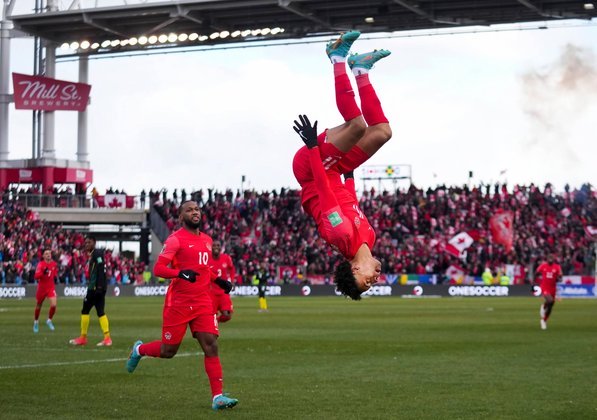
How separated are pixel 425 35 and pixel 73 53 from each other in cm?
2693

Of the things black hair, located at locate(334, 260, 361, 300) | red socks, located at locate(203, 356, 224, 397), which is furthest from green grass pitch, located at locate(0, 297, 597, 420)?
black hair, located at locate(334, 260, 361, 300)

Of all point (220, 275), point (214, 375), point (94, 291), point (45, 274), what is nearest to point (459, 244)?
point (45, 274)

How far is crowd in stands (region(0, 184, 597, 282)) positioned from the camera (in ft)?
209

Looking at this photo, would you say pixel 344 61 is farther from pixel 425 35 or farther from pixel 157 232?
pixel 157 232

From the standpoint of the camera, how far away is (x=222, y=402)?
45.9 ft

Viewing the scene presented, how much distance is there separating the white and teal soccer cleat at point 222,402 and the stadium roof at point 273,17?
49.4m

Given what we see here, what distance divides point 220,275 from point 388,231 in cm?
4109

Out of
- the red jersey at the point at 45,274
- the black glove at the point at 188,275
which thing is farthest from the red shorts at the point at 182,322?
the red jersey at the point at 45,274

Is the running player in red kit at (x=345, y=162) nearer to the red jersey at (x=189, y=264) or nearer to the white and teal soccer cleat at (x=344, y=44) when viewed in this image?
the white and teal soccer cleat at (x=344, y=44)

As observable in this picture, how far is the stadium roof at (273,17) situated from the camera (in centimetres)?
6184

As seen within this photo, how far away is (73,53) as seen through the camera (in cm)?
7712

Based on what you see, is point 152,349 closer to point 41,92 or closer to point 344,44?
point 344,44

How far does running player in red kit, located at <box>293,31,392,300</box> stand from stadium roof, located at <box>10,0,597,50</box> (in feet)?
162

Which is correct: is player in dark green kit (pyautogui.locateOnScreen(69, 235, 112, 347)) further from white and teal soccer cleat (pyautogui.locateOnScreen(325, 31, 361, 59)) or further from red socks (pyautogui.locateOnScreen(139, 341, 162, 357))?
white and teal soccer cleat (pyautogui.locateOnScreen(325, 31, 361, 59))
